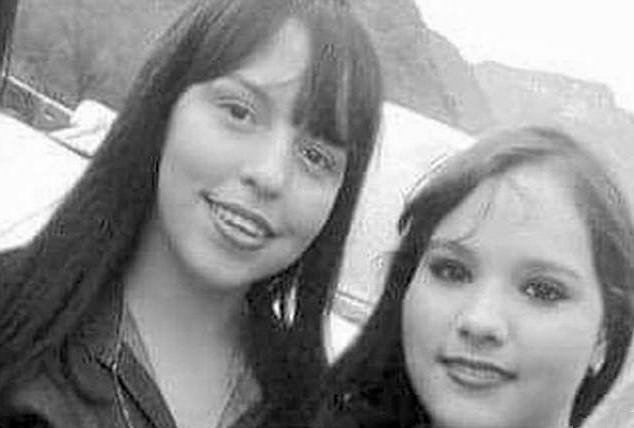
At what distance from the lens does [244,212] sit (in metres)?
1.55

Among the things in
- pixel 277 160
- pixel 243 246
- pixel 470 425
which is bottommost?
pixel 470 425

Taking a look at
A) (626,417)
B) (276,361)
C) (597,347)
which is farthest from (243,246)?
(626,417)

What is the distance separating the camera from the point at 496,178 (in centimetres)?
159

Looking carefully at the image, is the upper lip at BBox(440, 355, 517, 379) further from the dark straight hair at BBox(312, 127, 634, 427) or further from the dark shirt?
the dark shirt

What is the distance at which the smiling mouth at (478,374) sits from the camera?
1.48 m

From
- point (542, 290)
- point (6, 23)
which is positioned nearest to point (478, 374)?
point (542, 290)

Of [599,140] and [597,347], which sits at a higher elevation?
[599,140]

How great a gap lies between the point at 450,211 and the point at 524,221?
125 millimetres

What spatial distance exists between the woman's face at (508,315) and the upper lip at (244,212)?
21 centimetres

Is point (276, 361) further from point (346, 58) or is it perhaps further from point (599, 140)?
point (599, 140)

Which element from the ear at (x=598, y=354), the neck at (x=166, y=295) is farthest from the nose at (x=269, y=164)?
the ear at (x=598, y=354)

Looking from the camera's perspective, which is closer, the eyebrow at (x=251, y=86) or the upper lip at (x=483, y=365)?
the upper lip at (x=483, y=365)

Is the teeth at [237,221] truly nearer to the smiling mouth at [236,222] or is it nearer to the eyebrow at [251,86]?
the smiling mouth at [236,222]

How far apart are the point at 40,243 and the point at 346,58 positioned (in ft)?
1.53
